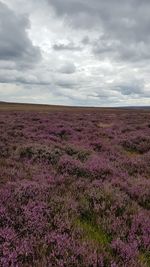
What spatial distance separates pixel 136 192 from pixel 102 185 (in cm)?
84

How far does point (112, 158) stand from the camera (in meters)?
10.4

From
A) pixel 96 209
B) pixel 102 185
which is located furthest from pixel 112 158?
pixel 96 209

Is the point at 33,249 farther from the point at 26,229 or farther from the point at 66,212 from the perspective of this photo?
the point at 66,212

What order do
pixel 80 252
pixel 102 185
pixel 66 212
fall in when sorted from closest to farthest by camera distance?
pixel 80 252 → pixel 66 212 → pixel 102 185

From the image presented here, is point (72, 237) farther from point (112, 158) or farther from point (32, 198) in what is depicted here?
point (112, 158)

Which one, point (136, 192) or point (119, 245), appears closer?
point (119, 245)

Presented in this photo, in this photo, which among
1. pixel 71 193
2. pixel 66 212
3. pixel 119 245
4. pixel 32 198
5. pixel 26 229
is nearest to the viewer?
pixel 119 245

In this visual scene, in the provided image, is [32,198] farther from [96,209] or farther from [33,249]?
[33,249]

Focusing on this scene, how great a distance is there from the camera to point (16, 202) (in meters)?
5.17

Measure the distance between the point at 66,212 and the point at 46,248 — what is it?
121 centimetres

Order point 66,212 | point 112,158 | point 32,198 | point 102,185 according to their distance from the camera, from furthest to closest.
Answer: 1. point 112,158
2. point 102,185
3. point 32,198
4. point 66,212

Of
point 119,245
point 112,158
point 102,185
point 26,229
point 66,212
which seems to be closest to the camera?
point 119,245

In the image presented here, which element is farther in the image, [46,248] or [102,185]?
[102,185]

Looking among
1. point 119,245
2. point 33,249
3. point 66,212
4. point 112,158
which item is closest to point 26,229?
point 33,249
